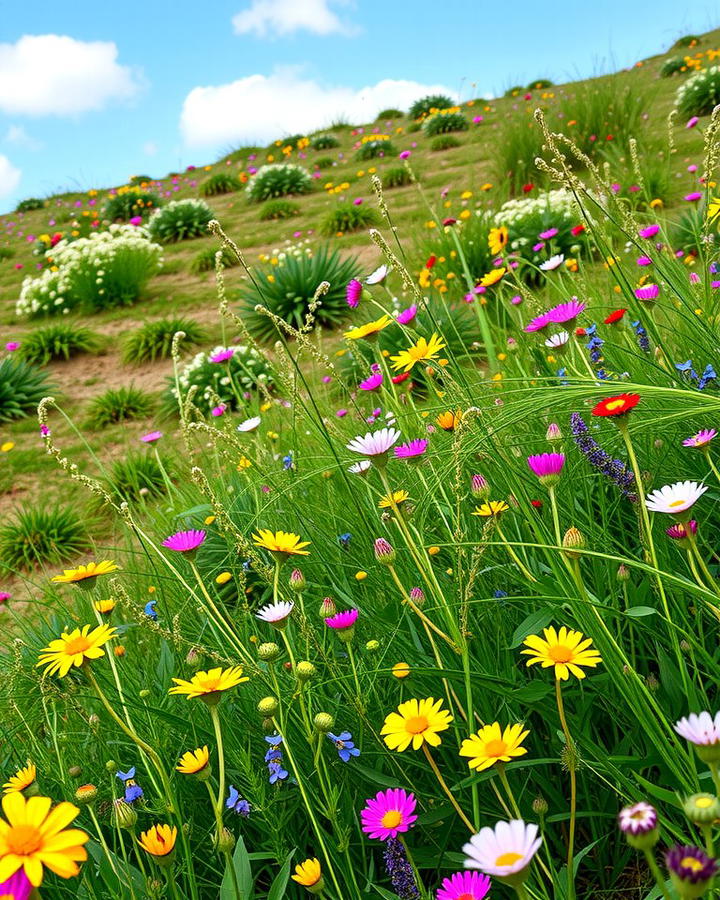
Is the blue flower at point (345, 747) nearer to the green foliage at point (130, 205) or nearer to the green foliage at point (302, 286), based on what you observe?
the green foliage at point (302, 286)

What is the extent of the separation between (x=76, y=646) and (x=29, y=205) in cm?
1942

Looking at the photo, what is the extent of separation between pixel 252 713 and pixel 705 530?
3.17 ft

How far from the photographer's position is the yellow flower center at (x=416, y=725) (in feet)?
3.04

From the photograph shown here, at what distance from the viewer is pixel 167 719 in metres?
1.18

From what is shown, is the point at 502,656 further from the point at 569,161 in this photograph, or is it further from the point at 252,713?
the point at 569,161

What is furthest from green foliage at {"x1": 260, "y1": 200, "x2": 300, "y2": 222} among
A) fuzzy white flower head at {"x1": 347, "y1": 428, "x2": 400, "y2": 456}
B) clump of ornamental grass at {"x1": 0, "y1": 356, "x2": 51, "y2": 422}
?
fuzzy white flower head at {"x1": 347, "y1": 428, "x2": 400, "y2": 456}

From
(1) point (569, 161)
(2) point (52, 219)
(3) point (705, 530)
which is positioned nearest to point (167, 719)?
(3) point (705, 530)

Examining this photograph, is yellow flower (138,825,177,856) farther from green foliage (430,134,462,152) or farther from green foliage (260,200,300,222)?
green foliage (430,134,462,152)

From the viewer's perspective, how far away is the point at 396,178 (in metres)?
10.5

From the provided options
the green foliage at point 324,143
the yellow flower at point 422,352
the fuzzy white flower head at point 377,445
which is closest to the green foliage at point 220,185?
the green foliage at point 324,143

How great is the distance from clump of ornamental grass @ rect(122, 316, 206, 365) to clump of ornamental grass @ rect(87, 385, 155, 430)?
2.95 feet

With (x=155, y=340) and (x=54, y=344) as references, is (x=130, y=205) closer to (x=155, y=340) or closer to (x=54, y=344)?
(x=54, y=344)

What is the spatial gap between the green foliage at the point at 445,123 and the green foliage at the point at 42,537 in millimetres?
11291

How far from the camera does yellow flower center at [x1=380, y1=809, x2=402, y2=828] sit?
91cm
